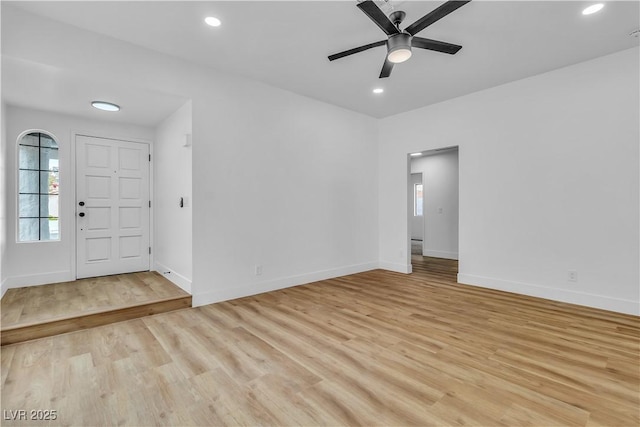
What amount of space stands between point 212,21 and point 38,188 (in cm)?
357

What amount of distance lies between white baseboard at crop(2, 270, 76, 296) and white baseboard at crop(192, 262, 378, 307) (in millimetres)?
2255

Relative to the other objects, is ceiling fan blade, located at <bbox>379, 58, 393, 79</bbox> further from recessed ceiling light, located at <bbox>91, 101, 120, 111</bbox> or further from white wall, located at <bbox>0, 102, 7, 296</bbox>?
white wall, located at <bbox>0, 102, 7, 296</bbox>

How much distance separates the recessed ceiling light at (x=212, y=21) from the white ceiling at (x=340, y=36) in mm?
58

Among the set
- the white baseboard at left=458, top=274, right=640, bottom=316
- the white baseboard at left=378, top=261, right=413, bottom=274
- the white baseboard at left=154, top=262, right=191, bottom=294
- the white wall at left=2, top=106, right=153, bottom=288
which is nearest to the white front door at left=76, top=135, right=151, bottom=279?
the white wall at left=2, top=106, right=153, bottom=288

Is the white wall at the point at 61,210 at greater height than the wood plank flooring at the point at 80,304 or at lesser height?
greater

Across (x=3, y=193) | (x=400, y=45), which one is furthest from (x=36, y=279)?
(x=400, y=45)

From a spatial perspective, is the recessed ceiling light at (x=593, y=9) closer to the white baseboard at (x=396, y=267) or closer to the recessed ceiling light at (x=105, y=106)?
the white baseboard at (x=396, y=267)

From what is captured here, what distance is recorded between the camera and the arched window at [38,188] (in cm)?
409

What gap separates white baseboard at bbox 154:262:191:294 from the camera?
3.83m

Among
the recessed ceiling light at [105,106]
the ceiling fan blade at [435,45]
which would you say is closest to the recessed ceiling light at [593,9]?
the ceiling fan blade at [435,45]

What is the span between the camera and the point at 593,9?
107 inches

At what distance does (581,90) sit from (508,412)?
158 inches

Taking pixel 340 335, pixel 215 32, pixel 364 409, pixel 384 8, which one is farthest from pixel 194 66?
pixel 364 409

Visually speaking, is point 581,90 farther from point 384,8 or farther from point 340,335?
point 340,335
